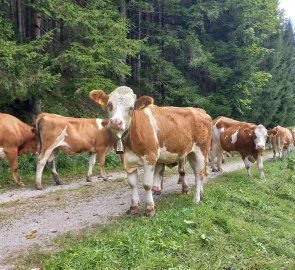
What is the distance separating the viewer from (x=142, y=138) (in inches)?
279

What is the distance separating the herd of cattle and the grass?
0.63m

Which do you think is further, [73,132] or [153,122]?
[73,132]

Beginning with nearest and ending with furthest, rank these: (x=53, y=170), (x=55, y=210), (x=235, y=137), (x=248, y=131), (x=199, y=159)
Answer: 1. (x=55, y=210)
2. (x=199, y=159)
3. (x=53, y=170)
4. (x=248, y=131)
5. (x=235, y=137)

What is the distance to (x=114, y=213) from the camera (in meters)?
7.85

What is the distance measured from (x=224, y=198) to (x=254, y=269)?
330 centimetres

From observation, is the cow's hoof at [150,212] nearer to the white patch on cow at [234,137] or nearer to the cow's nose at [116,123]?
the cow's nose at [116,123]

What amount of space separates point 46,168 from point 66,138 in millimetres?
2182

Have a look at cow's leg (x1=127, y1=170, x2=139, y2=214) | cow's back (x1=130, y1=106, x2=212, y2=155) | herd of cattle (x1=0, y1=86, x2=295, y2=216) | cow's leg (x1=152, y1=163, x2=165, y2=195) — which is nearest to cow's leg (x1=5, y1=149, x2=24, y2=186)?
herd of cattle (x1=0, y1=86, x2=295, y2=216)

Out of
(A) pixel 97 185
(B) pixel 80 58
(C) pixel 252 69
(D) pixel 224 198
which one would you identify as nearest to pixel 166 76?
(C) pixel 252 69

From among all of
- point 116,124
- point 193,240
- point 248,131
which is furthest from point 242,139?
point 116,124

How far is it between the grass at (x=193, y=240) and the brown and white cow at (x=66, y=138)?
3.71 m

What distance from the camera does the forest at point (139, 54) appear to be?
12992 mm

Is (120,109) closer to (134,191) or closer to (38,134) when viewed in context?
(134,191)

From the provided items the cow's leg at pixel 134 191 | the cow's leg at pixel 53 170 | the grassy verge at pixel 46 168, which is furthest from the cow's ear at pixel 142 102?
the grassy verge at pixel 46 168
